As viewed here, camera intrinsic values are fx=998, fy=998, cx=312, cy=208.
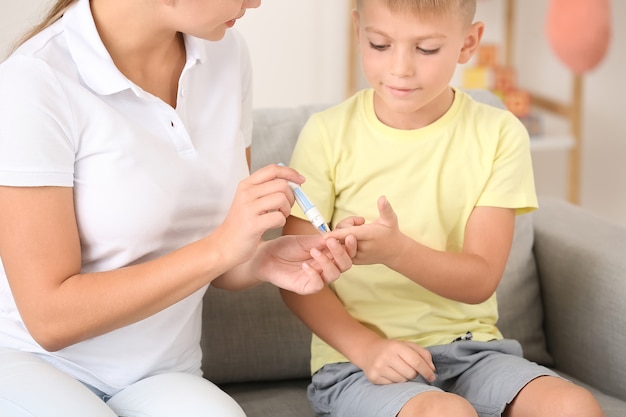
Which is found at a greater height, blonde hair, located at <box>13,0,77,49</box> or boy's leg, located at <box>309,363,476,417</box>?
blonde hair, located at <box>13,0,77,49</box>

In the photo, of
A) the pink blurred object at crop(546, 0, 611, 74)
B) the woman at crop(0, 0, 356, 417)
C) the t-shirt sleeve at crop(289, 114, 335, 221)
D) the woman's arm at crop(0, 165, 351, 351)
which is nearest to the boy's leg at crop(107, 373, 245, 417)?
the woman at crop(0, 0, 356, 417)

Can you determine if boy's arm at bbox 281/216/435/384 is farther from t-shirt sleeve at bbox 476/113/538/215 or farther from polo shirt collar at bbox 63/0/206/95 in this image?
polo shirt collar at bbox 63/0/206/95

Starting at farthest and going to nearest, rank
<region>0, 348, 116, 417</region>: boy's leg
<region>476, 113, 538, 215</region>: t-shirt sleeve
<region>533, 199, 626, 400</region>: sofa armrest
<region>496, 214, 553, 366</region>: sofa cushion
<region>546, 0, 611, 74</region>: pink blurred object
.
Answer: <region>546, 0, 611, 74</region>: pink blurred object
<region>496, 214, 553, 366</region>: sofa cushion
<region>533, 199, 626, 400</region>: sofa armrest
<region>476, 113, 538, 215</region>: t-shirt sleeve
<region>0, 348, 116, 417</region>: boy's leg

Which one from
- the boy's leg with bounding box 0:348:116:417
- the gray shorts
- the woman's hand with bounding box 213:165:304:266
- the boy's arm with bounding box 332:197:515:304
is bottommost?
the gray shorts

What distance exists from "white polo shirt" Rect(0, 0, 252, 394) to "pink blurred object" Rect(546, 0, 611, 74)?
5.52ft

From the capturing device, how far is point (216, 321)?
5.92 feet

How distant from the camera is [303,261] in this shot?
1466 mm

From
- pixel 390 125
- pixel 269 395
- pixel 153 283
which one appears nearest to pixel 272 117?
pixel 390 125

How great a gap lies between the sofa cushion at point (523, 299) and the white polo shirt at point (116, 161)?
2.11 feet

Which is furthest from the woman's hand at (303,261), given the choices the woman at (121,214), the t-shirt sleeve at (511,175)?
the t-shirt sleeve at (511,175)

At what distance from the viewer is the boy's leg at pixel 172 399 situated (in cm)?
134

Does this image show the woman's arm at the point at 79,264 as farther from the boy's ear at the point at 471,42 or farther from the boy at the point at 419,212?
the boy's ear at the point at 471,42

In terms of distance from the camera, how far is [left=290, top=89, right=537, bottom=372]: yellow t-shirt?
159cm

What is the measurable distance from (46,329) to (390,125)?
0.64m
